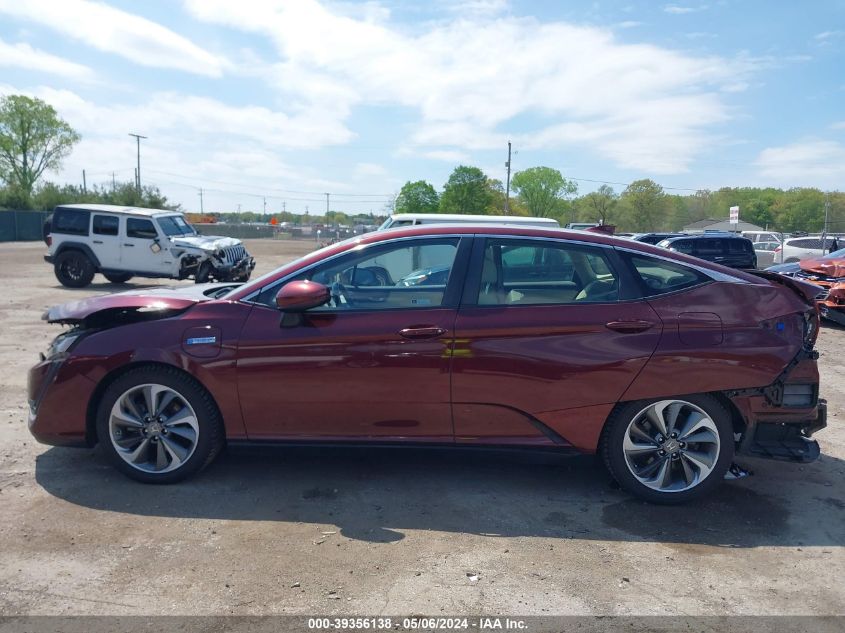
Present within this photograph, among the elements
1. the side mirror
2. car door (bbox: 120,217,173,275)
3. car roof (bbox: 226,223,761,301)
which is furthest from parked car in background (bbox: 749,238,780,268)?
the side mirror

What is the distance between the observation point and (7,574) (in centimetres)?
309

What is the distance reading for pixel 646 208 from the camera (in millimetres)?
65875

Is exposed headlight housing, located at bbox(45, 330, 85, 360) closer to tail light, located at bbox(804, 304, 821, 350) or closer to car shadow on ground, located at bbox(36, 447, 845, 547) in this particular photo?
car shadow on ground, located at bbox(36, 447, 845, 547)

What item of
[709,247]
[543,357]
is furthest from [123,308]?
[709,247]

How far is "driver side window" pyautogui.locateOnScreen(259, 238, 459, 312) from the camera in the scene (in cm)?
402

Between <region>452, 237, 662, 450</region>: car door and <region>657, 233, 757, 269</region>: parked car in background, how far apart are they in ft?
52.6

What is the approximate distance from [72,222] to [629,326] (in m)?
15.7

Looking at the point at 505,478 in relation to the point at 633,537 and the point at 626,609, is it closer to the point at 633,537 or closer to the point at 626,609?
the point at 633,537

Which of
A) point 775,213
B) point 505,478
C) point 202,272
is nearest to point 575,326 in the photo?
point 505,478

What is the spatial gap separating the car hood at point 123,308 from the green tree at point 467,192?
229 ft

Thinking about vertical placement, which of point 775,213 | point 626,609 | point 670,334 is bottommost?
point 626,609

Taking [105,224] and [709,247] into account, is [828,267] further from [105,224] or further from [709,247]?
[105,224]

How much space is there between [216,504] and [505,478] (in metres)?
1.83

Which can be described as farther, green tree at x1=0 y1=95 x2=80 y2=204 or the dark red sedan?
green tree at x1=0 y1=95 x2=80 y2=204
